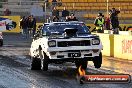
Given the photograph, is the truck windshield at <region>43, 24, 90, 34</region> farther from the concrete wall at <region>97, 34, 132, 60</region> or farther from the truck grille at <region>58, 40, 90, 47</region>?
the concrete wall at <region>97, 34, 132, 60</region>

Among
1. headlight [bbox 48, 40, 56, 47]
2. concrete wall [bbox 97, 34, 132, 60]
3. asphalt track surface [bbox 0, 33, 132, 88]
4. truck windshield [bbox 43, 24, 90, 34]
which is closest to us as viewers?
asphalt track surface [bbox 0, 33, 132, 88]

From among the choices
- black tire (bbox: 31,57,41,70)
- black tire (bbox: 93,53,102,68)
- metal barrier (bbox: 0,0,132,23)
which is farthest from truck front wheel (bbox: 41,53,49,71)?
metal barrier (bbox: 0,0,132,23)

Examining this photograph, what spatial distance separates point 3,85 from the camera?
12.3m

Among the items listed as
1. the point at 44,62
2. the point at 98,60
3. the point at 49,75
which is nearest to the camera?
the point at 49,75

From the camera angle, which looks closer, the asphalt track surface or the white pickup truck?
the asphalt track surface

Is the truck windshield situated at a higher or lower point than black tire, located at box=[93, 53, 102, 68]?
higher

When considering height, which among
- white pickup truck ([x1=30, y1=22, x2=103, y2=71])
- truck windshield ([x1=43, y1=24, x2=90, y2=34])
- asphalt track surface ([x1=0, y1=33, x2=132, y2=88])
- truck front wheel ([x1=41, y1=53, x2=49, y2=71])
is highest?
truck windshield ([x1=43, y1=24, x2=90, y2=34])

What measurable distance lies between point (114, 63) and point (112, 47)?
298 cm

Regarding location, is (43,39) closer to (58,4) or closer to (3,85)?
(3,85)

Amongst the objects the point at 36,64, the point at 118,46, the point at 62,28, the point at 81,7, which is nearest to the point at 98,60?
the point at 62,28

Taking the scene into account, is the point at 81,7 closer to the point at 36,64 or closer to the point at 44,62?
the point at 36,64

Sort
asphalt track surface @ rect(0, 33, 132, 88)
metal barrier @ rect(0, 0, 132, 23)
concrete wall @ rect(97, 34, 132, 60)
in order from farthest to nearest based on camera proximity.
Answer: metal barrier @ rect(0, 0, 132, 23) → concrete wall @ rect(97, 34, 132, 60) → asphalt track surface @ rect(0, 33, 132, 88)

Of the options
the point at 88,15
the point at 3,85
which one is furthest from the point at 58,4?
the point at 3,85

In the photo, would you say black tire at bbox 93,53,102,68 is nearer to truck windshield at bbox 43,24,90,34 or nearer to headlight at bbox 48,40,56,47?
truck windshield at bbox 43,24,90,34
